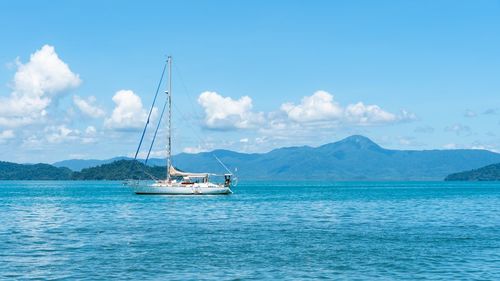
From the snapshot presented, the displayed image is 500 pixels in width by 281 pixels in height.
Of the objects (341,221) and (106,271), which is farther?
(341,221)

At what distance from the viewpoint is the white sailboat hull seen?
137125mm

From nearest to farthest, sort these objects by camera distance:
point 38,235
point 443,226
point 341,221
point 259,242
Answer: point 259,242, point 38,235, point 443,226, point 341,221

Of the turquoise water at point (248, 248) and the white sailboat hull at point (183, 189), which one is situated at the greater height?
the white sailboat hull at point (183, 189)

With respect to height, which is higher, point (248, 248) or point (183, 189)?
point (183, 189)

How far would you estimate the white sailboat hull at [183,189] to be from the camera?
137125 millimetres

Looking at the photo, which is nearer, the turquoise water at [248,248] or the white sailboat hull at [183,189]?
the turquoise water at [248,248]

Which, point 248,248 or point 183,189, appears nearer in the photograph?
point 248,248

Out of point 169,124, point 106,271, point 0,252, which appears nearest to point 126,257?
point 106,271

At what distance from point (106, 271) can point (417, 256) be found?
21447 millimetres

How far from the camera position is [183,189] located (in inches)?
5384

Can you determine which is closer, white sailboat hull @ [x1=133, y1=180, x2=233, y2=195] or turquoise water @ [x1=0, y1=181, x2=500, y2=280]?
turquoise water @ [x1=0, y1=181, x2=500, y2=280]

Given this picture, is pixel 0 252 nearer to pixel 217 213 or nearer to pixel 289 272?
pixel 289 272

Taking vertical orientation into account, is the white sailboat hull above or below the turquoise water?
above

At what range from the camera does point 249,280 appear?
117ft
